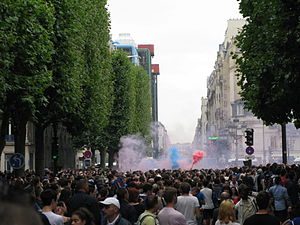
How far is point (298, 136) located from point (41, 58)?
9454 cm

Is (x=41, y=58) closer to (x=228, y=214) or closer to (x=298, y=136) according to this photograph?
(x=228, y=214)

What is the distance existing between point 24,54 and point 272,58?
8245 mm

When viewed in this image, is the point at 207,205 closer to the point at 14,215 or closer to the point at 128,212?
the point at 128,212

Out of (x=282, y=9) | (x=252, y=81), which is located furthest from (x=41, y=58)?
(x=282, y=9)

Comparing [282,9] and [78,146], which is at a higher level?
[282,9]

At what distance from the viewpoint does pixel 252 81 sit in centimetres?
2350

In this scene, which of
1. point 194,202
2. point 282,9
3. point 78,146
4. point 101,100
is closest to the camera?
point 194,202

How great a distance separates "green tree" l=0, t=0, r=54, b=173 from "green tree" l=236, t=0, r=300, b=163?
279 inches

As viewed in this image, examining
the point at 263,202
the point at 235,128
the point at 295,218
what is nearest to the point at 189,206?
the point at 295,218

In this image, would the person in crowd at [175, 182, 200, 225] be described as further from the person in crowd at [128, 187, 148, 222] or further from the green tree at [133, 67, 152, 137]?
the green tree at [133, 67, 152, 137]

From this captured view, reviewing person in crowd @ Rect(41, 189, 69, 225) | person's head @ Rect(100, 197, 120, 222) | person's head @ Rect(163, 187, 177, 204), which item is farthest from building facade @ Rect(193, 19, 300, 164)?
person's head @ Rect(100, 197, 120, 222)

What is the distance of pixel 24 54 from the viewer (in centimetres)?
2211

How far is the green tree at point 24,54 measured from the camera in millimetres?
19016

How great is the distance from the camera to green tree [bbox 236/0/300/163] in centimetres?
1861
